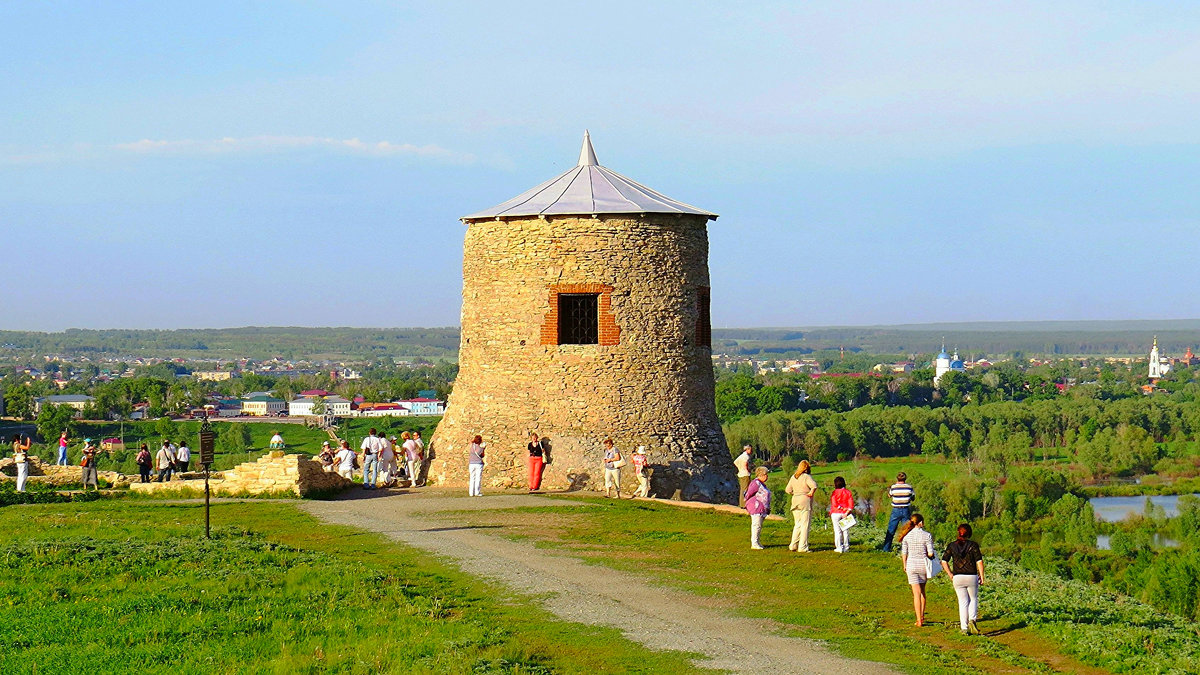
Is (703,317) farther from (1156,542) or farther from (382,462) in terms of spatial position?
(1156,542)

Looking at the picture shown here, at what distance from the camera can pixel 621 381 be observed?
21578mm

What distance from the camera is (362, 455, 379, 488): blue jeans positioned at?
22.6m

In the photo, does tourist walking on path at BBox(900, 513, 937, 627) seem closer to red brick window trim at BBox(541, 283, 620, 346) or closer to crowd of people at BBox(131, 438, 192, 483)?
red brick window trim at BBox(541, 283, 620, 346)

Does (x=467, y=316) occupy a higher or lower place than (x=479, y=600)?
higher

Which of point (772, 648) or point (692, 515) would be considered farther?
point (692, 515)

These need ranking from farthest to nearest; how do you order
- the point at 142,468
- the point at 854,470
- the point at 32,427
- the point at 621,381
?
the point at 32,427
the point at 854,470
the point at 142,468
the point at 621,381

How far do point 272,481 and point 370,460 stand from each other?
206cm

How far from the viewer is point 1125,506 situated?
256 feet

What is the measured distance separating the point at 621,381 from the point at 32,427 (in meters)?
93.6

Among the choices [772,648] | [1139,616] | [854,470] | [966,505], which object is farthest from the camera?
[854,470]

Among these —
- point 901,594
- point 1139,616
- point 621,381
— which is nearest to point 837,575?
point 901,594

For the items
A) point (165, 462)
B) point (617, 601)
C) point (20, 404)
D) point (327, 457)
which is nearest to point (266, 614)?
point (617, 601)

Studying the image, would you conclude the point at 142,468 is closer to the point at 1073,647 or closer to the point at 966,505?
the point at 1073,647

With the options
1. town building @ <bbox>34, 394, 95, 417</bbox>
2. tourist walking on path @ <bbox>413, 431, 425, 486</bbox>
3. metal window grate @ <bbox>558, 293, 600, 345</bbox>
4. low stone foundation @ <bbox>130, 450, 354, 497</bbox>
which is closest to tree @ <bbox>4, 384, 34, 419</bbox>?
town building @ <bbox>34, 394, 95, 417</bbox>
